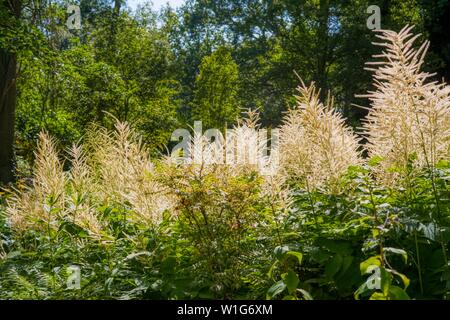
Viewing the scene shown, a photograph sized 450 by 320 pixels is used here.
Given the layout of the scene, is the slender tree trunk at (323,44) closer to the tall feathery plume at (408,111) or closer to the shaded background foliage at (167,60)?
the shaded background foliage at (167,60)

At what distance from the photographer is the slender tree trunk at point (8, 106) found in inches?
413

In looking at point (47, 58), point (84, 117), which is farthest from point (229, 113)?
point (47, 58)

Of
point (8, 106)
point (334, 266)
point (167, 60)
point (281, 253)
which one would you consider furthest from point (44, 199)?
point (167, 60)

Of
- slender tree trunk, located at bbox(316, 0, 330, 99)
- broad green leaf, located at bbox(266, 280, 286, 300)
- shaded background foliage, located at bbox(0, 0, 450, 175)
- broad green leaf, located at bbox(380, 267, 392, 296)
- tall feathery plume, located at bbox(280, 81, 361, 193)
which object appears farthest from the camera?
slender tree trunk, located at bbox(316, 0, 330, 99)

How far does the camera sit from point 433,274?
7.99 feet

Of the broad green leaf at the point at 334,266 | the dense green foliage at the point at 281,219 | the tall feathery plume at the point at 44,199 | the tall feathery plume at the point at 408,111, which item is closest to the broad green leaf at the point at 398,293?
the dense green foliage at the point at 281,219

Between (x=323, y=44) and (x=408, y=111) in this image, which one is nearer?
(x=408, y=111)

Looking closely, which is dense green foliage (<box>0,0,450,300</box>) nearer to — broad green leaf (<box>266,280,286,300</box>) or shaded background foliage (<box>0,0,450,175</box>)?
broad green leaf (<box>266,280,286,300</box>)

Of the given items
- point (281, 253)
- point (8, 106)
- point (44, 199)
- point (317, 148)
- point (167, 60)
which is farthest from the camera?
point (167, 60)

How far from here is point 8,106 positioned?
10.9m

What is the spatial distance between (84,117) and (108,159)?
42.4 feet

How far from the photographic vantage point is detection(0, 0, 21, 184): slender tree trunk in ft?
34.4

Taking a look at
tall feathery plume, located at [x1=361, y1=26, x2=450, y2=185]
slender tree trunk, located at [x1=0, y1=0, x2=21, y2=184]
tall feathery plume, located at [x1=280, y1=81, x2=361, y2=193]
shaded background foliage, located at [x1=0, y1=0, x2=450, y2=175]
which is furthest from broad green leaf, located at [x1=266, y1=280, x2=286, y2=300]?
slender tree trunk, located at [x1=0, y1=0, x2=21, y2=184]

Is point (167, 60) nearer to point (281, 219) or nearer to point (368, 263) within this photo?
point (281, 219)
